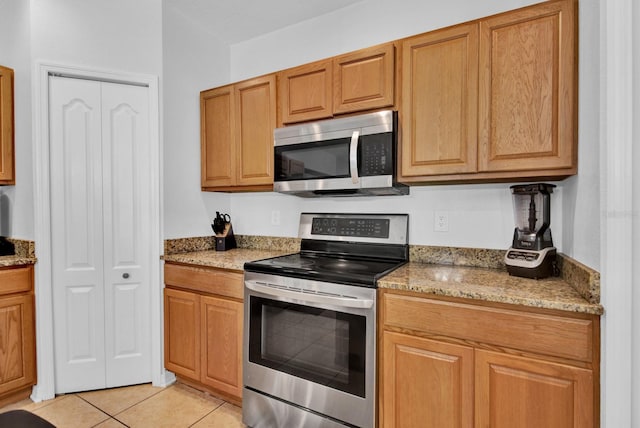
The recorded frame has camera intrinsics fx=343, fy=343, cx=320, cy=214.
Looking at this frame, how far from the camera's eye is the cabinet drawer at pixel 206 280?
2.05 m

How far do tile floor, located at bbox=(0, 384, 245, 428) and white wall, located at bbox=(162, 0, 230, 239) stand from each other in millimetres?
1072

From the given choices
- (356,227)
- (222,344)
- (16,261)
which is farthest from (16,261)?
(356,227)

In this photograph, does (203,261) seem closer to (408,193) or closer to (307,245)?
(307,245)

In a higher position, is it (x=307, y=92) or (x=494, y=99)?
(x=307, y=92)

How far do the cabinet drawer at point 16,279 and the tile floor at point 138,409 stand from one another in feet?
2.38

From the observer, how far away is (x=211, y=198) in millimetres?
2752

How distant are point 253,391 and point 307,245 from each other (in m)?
0.96

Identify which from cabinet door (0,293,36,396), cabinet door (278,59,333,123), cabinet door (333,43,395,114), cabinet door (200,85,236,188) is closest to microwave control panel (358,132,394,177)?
cabinet door (333,43,395,114)

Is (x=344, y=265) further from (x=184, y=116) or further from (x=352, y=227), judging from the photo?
(x=184, y=116)

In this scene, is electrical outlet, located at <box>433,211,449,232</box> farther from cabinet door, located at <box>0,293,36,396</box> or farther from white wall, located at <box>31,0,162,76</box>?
cabinet door, located at <box>0,293,36,396</box>

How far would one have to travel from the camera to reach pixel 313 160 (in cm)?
207

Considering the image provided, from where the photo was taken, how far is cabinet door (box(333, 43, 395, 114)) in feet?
6.09

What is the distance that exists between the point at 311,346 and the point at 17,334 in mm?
1905

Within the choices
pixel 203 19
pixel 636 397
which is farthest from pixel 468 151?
pixel 203 19
